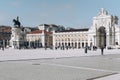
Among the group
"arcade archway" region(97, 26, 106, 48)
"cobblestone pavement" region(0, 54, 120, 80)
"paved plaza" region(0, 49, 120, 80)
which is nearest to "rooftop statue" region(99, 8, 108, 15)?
"arcade archway" region(97, 26, 106, 48)

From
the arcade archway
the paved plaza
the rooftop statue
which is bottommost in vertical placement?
the paved plaza

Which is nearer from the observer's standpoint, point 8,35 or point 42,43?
point 42,43

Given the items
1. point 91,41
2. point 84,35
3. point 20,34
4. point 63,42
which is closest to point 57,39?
point 63,42

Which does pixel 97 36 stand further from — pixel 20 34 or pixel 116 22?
pixel 20 34

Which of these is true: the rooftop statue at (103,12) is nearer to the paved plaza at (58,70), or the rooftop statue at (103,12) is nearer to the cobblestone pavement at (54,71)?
the paved plaza at (58,70)

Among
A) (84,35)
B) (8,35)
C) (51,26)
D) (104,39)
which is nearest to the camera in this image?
(104,39)

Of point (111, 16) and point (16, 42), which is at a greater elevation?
point (111, 16)

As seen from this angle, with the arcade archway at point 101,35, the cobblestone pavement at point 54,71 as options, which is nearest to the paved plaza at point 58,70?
the cobblestone pavement at point 54,71

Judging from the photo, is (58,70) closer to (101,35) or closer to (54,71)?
(54,71)

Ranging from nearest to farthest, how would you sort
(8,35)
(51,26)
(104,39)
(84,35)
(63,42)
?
(104,39)
(84,35)
(63,42)
(8,35)
(51,26)

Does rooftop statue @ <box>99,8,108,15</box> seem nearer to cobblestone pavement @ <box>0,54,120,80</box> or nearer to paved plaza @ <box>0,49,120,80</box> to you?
paved plaza @ <box>0,49,120,80</box>

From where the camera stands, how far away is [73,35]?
118m

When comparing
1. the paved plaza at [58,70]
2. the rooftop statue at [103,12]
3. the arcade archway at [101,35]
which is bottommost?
the paved plaza at [58,70]

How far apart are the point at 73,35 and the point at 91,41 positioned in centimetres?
1523
